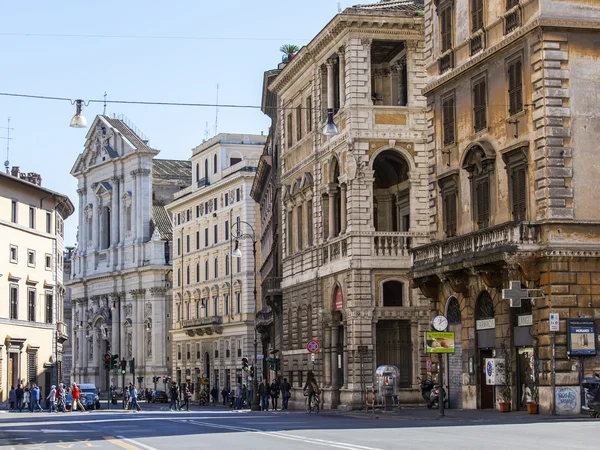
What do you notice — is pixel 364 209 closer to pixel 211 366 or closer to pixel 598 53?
pixel 598 53

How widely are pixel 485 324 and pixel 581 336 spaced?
5753mm

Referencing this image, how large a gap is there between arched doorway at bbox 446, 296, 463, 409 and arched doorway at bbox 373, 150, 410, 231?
10.2 m

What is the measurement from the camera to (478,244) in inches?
1710

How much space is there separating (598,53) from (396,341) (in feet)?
64.8

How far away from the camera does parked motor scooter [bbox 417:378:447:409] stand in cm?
5061

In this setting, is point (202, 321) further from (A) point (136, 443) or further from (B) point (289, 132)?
(A) point (136, 443)

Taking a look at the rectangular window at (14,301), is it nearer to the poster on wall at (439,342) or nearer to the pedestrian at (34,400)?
the pedestrian at (34,400)

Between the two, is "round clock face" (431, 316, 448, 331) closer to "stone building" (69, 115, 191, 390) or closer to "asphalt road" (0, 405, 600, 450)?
"asphalt road" (0, 405, 600, 450)

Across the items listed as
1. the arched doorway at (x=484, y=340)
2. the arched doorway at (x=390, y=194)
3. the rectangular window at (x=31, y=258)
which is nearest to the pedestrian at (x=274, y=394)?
the arched doorway at (x=390, y=194)

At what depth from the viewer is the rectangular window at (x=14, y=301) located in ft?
Result: 271

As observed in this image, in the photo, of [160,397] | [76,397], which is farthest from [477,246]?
[160,397]

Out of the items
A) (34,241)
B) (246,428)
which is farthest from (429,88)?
(34,241)

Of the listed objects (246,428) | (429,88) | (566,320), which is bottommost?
(246,428)

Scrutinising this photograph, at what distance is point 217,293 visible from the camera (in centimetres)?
11688
